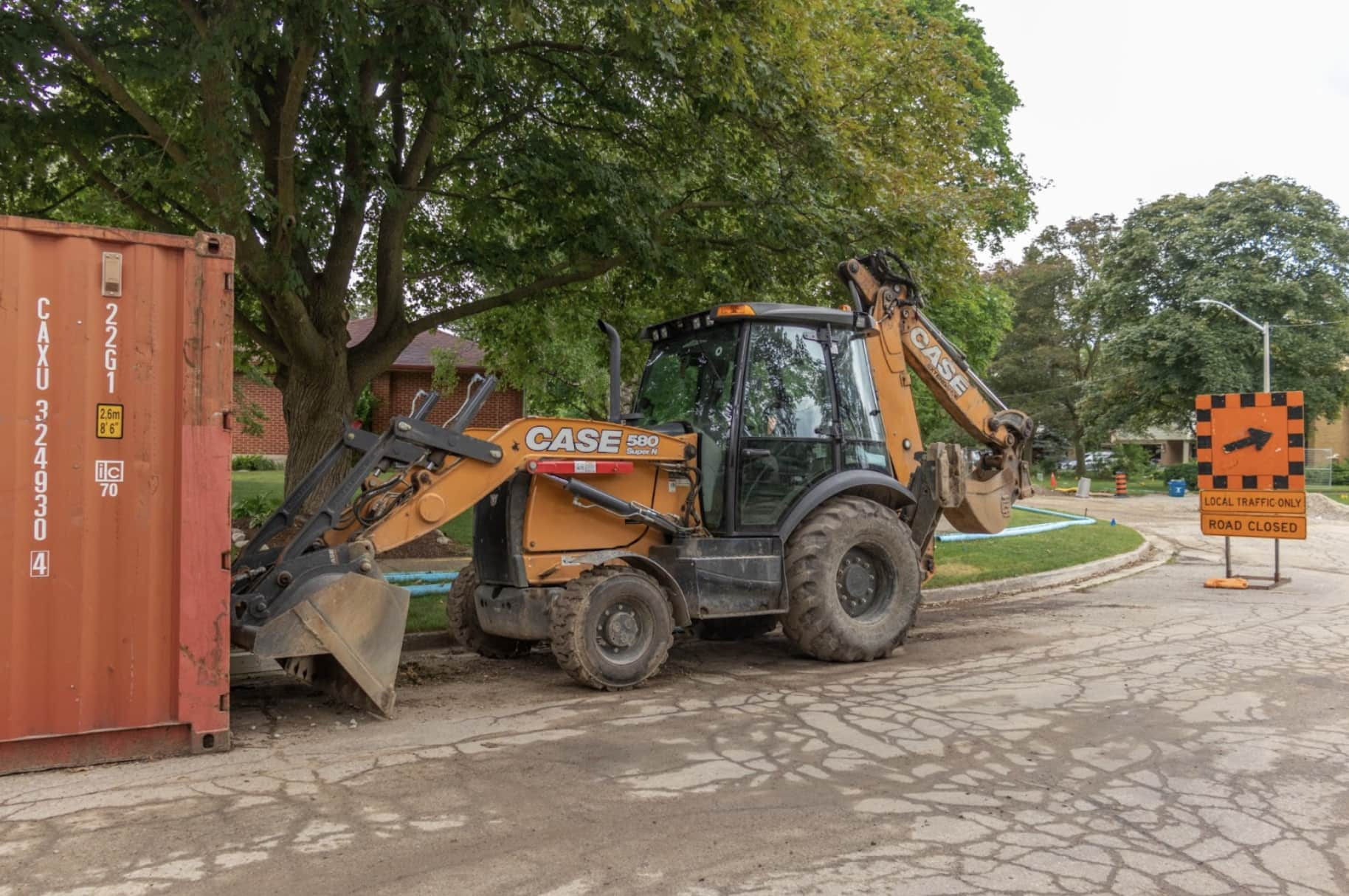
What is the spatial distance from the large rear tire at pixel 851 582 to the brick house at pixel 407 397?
881 inches

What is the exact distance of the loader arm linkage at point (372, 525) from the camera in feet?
18.7

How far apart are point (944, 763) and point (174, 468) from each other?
4.26m

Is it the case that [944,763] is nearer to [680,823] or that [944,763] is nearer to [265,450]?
[680,823]

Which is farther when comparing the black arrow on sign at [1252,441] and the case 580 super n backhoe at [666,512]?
the black arrow on sign at [1252,441]

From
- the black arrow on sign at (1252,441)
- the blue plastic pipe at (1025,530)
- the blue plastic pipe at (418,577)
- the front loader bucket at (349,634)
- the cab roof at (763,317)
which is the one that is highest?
the cab roof at (763,317)

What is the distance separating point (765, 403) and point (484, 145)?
5.56 meters

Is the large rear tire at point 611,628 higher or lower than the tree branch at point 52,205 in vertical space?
lower

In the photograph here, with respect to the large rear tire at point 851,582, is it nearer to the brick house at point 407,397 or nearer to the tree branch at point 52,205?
the tree branch at point 52,205

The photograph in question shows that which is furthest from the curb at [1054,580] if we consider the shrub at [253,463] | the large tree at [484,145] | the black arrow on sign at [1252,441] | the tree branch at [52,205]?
the shrub at [253,463]

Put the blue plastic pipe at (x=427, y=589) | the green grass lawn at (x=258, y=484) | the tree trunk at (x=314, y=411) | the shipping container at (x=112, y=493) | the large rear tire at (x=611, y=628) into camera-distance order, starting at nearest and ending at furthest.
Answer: the shipping container at (x=112, y=493)
the large rear tire at (x=611, y=628)
the blue plastic pipe at (x=427, y=589)
the tree trunk at (x=314, y=411)
the green grass lawn at (x=258, y=484)

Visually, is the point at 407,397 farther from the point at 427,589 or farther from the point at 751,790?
the point at 751,790

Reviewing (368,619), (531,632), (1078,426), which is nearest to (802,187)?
(531,632)

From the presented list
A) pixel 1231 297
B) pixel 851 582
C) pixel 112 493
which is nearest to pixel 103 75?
pixel 112 493

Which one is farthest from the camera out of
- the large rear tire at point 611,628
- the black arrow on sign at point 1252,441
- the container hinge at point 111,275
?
the black arrow on sign at point 1252,441
